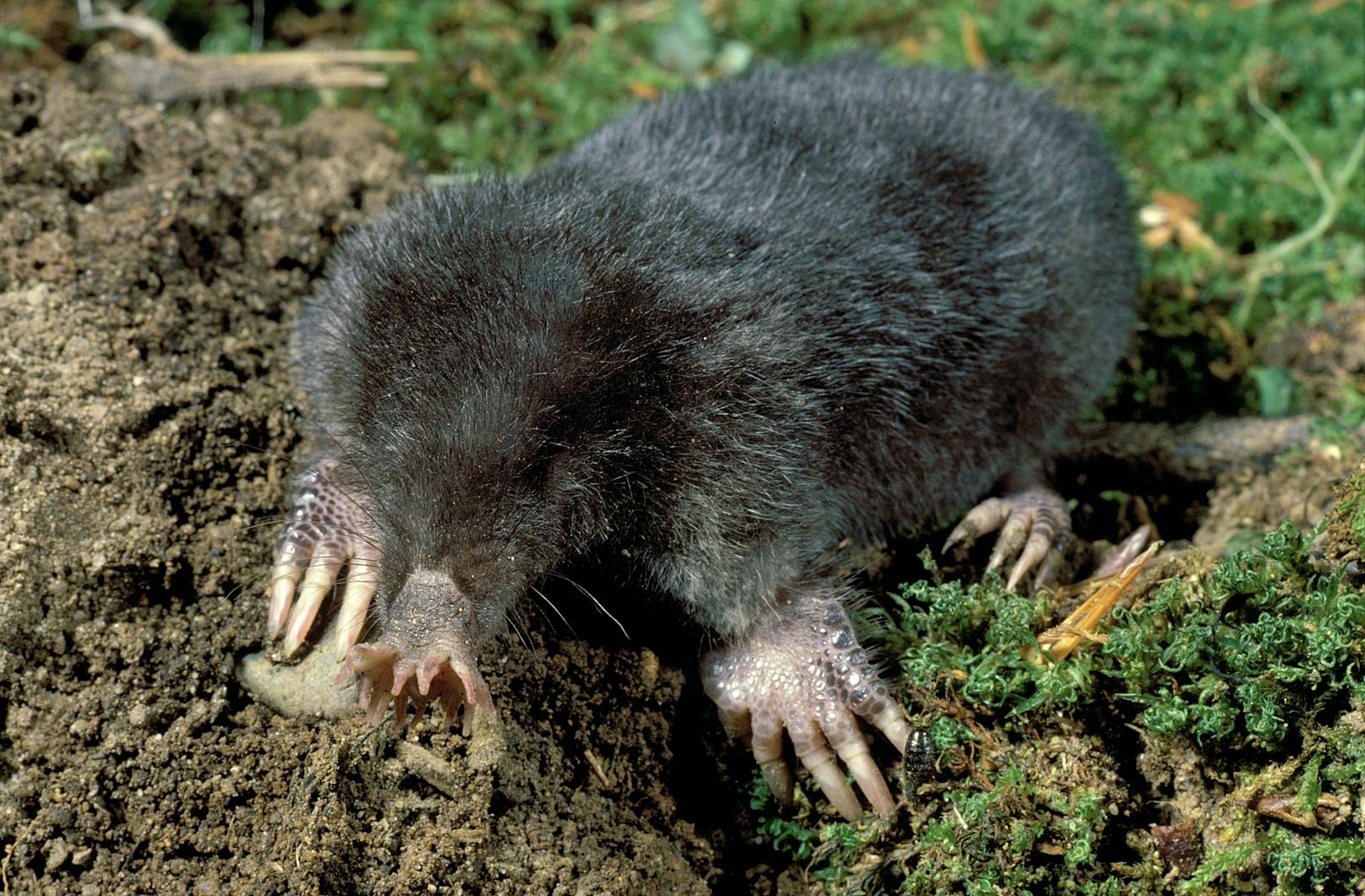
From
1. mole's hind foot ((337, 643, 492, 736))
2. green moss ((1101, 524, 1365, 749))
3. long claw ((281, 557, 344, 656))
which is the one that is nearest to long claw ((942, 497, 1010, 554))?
green moss ((1101, 524, 1365, 749))

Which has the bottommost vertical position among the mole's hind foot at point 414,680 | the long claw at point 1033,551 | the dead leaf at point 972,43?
the long claw at point 1033,551

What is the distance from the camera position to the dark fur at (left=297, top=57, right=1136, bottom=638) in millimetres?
2580

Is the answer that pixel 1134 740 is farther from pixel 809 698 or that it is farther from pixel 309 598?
pixel 309 598

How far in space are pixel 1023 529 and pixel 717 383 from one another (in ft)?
3.63

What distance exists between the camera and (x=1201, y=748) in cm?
256

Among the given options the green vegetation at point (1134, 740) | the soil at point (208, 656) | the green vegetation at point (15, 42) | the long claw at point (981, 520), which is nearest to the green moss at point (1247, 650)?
the green vegetation at point (1134, 740)

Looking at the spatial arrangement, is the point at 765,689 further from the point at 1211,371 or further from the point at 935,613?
the point at 1211,371

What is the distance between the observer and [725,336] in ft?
9.04

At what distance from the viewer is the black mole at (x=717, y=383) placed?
255 centimetres

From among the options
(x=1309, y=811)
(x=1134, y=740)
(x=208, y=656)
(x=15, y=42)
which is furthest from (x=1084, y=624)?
(x=15, y=42)

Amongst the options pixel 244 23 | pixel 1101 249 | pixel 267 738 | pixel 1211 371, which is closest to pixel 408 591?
pixel 267 738

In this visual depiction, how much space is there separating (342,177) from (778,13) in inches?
93.9

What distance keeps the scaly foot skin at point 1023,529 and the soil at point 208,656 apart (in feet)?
1.29

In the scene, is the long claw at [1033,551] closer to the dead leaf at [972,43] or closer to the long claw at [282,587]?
the long claw at [282,587]
